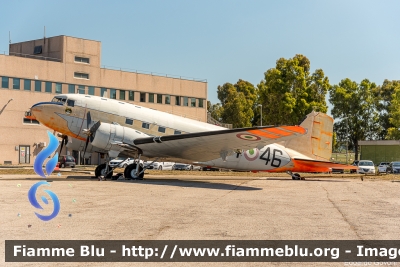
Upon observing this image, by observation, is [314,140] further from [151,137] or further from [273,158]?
[151,137]

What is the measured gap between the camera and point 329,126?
31547 mm

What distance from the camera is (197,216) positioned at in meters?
14.3

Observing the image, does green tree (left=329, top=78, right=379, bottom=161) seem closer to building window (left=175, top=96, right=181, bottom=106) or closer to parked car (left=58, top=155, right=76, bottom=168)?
building window (left=175, top=96, right=181, bottom=106)

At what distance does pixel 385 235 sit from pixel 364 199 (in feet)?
28.5

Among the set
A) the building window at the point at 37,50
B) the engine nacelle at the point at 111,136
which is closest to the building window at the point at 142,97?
the building window at the point at 37,50

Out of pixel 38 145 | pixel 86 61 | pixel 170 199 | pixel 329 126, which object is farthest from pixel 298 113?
pixel 170 199

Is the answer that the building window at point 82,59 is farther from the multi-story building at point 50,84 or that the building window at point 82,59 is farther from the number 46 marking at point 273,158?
the number 46 marking at point 273,158

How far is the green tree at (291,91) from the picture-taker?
74000 mm

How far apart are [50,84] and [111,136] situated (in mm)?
39904

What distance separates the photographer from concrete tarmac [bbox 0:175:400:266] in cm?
1137

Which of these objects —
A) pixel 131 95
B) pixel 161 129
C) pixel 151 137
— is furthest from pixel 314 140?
pixel 131 95

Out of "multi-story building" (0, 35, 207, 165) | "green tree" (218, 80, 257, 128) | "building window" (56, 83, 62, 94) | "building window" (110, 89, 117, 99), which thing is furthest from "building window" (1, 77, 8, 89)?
"green tree" (218, 80, 257, 128)

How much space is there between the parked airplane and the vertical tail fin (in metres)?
0.56

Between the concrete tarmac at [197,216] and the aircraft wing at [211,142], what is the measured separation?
304 centimetres
